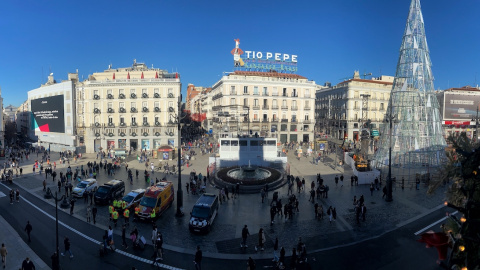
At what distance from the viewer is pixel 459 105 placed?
219ft

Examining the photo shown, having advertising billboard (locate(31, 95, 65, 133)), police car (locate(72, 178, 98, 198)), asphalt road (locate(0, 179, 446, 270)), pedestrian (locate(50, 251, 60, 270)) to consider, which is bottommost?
asphalt road (locate(0, 179, 446, 270))

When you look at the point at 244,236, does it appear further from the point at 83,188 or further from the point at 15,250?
the point at 83,188

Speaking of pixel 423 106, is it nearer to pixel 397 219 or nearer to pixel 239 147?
pixel 397 219

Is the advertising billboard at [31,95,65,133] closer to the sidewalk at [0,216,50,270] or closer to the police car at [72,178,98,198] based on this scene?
the police car at [72,178,98,198]

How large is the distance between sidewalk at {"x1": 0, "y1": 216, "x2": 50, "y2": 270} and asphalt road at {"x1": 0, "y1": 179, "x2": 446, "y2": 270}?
0.34 metres

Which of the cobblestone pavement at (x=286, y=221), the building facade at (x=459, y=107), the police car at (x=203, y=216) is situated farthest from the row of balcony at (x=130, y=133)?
the building facade at (x=459, y=107)

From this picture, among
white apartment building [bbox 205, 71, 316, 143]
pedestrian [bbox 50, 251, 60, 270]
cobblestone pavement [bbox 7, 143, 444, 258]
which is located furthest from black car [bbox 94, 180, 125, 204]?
white apartment building [bbox 205, 71, 316, 143]

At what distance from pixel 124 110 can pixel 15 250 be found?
42.8 meters

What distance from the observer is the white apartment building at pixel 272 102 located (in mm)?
62031

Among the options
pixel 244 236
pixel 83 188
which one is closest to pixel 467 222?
pixel 244 236

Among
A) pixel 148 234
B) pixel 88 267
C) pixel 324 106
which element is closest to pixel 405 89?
pixel 148 234

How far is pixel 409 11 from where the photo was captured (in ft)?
106

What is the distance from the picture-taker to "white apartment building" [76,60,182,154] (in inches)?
2144

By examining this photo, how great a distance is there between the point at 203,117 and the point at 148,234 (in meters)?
71.2
